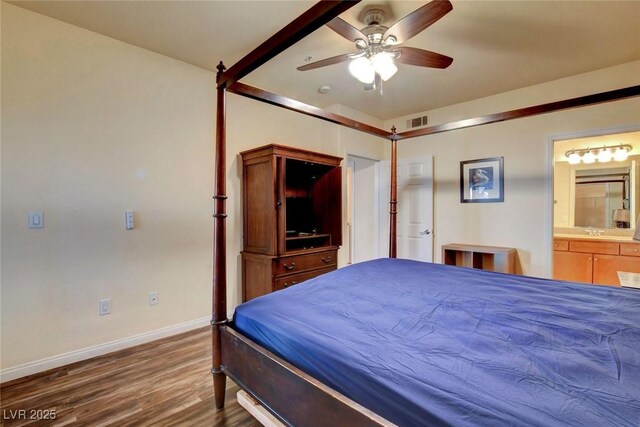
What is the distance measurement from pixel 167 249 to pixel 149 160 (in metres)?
0.84

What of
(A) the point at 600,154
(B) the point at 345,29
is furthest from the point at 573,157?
(B) the point at 345,29

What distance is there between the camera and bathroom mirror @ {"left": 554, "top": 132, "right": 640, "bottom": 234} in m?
3.95

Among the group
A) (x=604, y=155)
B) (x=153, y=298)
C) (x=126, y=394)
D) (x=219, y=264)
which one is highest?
(x=604, y=155)

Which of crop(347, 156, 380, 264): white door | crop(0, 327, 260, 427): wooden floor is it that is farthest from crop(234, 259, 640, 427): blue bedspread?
crop(347, 156, 380, 264): white door

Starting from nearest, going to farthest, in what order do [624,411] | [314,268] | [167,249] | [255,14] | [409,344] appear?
[624,411]
[409,344]
[255,14]
[167,249]
[314,268]

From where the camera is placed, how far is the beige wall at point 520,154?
3.05 metres

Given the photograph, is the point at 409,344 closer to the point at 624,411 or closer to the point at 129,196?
the point at 624,411

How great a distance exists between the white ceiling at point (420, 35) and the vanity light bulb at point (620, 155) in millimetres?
1803

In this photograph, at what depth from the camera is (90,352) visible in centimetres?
233

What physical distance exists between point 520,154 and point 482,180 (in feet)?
1.66

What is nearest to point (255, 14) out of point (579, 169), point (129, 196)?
point (129, 196)

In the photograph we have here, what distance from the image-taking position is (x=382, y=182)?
4.71 meters

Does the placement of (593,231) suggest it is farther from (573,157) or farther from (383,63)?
(383,63)

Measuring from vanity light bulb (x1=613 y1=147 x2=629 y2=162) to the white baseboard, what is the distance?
5.81 metres
